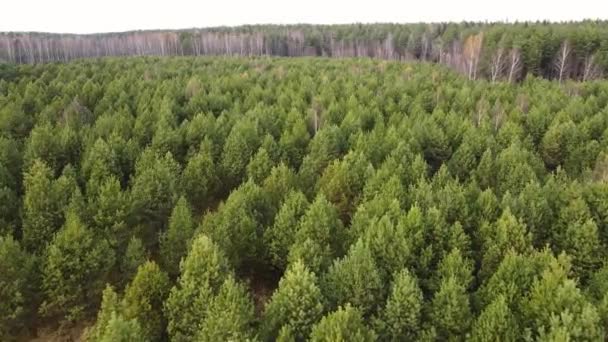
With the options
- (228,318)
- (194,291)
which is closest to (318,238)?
(194,291)

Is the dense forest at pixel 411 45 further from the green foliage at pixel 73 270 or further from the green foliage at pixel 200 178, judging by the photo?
the green foliage at pixel 73 270

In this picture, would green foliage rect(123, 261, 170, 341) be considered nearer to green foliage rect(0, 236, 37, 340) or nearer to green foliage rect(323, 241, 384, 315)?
green foliage rect(0, 236, 37, 340)

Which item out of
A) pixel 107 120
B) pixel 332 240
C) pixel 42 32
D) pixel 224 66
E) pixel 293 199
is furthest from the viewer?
pixel 42 32

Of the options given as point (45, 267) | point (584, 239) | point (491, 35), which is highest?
point (491, 35)

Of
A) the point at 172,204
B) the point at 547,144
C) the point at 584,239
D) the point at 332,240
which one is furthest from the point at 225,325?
the point at 547,144

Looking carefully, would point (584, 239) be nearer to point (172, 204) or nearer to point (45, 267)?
point (172, 204)

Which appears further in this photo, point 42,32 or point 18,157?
point 42,32

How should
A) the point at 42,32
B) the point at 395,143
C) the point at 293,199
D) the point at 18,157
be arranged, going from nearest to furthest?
the point at 293,199 → the point at 18,157 → the point at 395,143 → the point at 42,32

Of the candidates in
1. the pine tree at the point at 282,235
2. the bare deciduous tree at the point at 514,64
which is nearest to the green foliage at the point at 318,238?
the pine tree at the point at 282,235
